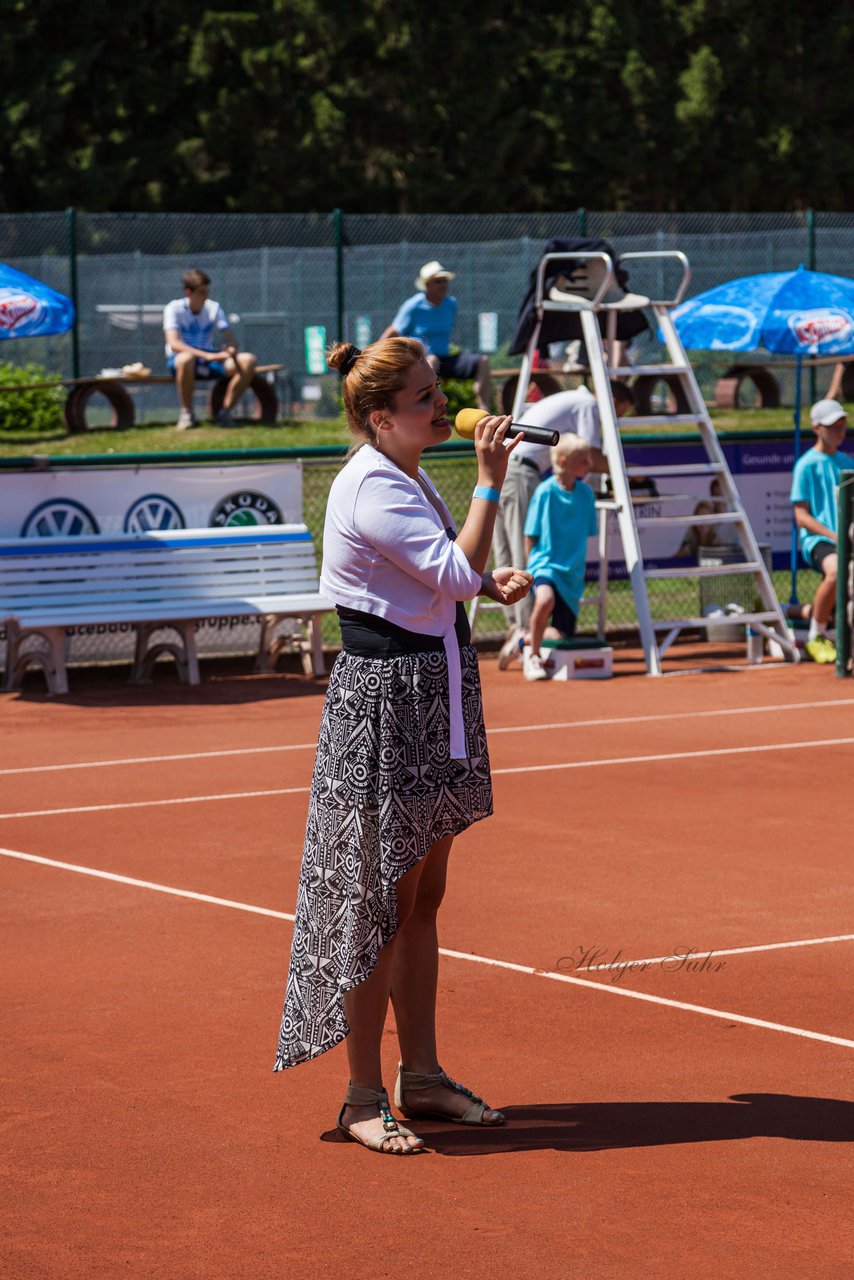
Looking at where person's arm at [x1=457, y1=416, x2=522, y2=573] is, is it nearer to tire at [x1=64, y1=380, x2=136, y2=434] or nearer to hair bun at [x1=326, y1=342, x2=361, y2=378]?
hair bun at [x1=326, y1=342, x2=361, y2=378]

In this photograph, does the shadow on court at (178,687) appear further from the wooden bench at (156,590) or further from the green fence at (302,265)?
the green fence at (302,265)

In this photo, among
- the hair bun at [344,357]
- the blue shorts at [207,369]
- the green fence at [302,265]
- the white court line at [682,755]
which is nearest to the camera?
the hair bun at [344,357]

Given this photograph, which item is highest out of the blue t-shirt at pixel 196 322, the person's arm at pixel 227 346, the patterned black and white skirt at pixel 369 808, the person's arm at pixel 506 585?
the blue t-shirt at pixel 196 322

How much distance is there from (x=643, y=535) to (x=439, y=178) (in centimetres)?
2927

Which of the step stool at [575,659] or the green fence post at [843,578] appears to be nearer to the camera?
the green fence post at [843,578]

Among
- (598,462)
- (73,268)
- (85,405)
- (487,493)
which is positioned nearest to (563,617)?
(598,462)

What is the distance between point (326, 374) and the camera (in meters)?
26.8

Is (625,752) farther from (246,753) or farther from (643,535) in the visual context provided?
(643,535)

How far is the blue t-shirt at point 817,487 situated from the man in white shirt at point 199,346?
24.9 feet

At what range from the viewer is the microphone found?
14.6ft

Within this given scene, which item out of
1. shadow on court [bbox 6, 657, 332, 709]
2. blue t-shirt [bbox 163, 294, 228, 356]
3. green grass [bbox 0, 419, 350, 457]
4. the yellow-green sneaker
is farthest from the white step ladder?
green grass [bbox 0, 419, 350, 457]

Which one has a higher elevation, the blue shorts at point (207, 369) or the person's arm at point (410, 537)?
the blue shorts at point (207, 369)

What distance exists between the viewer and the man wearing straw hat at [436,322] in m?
17.2

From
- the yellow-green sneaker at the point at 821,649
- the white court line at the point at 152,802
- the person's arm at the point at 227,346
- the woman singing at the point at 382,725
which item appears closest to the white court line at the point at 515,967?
the white court line at the point at 152,802
